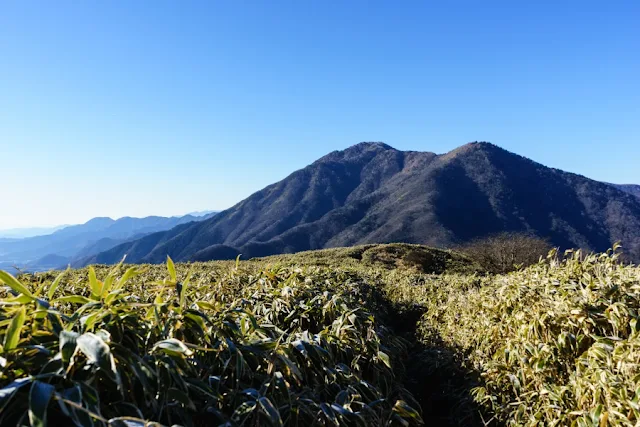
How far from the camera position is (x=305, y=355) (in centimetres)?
202

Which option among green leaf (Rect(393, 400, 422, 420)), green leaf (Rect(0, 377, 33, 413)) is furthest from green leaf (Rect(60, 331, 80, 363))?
green leaf (Rect(393, 400, 422, 420))

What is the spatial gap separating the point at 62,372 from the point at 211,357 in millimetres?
693

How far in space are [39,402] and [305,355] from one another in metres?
1.24

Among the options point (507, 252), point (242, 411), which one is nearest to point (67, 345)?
point (242, 411)

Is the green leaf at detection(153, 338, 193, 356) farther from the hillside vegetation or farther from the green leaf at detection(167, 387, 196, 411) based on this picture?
the green leaf at detection(167, 387, 196, 411)

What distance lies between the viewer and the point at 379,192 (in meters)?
191

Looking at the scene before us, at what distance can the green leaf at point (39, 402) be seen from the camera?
39.2 inches

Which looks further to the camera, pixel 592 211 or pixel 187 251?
pixel 187 251

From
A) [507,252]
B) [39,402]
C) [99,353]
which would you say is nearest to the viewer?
[39,402]

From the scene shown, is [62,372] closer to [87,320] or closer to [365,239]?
[87,320]

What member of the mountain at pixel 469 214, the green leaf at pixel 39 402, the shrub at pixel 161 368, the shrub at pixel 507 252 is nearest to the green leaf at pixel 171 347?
the shrub at pixel 161 368

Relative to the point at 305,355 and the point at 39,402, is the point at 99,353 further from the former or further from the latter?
the point at 305,355

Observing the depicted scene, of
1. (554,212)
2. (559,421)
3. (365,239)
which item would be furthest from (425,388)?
(554,212)

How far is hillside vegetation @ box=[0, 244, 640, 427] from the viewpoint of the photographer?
4.04 feet
